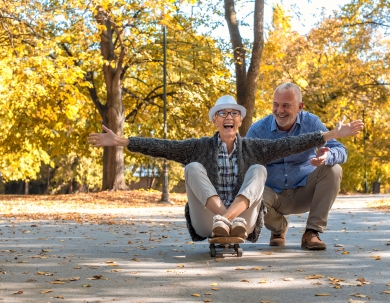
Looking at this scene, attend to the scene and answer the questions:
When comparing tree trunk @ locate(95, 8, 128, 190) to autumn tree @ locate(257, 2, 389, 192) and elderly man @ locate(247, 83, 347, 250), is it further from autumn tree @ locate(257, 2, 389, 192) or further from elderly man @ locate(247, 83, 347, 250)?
elderly man @ locate(247, 83, 347, 250)

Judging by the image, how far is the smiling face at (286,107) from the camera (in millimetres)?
7891

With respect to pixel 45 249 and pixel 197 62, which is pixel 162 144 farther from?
pixel 197 62

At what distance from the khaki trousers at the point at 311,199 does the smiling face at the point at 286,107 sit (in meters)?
0.62

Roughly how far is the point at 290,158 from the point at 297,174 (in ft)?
0.75

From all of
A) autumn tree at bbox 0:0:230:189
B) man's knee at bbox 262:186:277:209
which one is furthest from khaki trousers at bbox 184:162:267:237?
autumn tree at bbox 0:0:230:189

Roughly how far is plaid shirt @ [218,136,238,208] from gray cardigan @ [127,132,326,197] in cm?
5

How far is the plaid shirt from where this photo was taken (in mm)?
7410

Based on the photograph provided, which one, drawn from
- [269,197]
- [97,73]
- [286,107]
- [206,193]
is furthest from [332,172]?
[97,73]

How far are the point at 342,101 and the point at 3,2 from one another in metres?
17.9

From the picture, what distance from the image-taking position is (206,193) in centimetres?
700

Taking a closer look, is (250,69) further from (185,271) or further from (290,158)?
(185,271)

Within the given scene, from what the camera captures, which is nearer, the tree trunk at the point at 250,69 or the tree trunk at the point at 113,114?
the tree trunk at the point at 250,69

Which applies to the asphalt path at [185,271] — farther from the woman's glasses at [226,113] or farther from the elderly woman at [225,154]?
the woman's glasses at [226,113]

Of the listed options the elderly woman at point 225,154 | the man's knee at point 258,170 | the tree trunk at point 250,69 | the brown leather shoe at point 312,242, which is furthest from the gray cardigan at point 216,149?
the tree trunk at point 250,69
